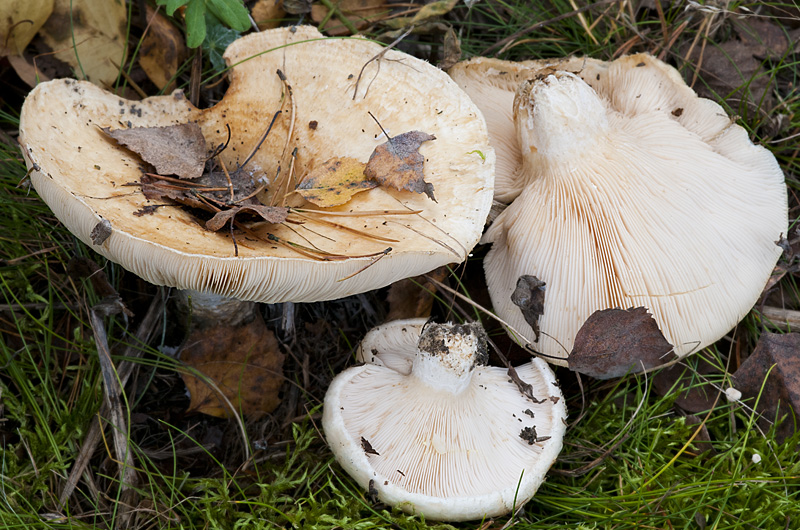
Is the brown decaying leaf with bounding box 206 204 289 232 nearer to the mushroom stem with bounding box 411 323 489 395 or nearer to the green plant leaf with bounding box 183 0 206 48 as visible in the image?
the mushroom stem with bounding box 411 323 489 395

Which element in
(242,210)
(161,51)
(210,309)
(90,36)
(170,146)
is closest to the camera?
(242,210)

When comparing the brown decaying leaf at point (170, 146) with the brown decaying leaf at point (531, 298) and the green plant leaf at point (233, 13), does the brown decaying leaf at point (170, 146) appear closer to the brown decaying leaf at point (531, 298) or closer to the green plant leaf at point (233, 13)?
the green plant leaf at point (233, 13)

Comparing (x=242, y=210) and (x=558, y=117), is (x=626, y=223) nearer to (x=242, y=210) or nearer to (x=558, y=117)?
(x=558, y=117)

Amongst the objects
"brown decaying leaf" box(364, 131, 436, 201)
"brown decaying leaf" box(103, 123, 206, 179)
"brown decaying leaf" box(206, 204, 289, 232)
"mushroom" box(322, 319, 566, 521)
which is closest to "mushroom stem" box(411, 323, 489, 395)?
"mushroom" box(322, 319, 566, 521)

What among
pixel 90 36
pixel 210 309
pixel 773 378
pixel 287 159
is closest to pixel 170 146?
pixel 287 159

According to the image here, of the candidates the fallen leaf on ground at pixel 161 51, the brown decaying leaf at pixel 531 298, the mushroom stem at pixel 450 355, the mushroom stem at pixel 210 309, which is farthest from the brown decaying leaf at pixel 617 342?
the fallen leaf on ground at pixel 161 51

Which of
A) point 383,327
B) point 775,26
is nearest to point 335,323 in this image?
point 383,327

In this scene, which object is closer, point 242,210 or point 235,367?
point 242,210

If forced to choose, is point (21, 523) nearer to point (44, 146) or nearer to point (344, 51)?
point (44, 146)
